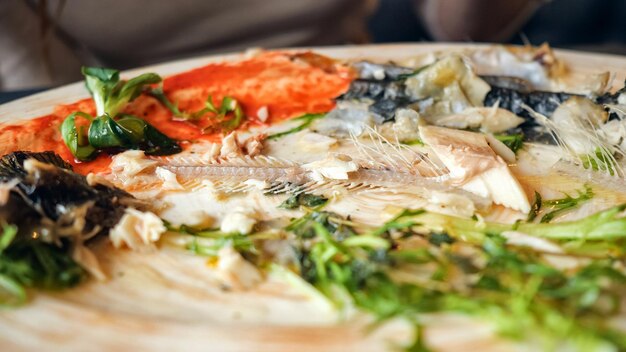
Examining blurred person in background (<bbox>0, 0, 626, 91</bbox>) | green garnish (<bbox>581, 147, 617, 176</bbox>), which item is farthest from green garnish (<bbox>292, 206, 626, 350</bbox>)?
blurred person in background (<bbox>0, 0, 626, 91</bbox>)

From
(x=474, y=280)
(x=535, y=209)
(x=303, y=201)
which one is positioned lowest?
(x=474, y=280)

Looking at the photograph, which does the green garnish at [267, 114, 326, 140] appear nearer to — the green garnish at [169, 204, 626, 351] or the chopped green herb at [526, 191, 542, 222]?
the green garnish at [169, 204, 626, 351]

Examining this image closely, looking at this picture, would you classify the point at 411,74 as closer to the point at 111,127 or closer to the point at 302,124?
the point at 302,124

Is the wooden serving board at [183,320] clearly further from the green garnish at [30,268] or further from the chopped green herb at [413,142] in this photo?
the chopped green herb at [413,142]

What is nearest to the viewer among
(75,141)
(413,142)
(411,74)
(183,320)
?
(183,320)

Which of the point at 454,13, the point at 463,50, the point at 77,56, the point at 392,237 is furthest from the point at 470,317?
the point at 454,13

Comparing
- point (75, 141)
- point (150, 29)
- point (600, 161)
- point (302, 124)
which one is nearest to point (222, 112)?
point (302, 124)

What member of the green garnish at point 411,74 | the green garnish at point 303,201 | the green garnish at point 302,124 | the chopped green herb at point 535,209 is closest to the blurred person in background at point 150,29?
the green garnish at point 411,74

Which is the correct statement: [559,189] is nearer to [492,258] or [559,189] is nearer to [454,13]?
[492,258]
